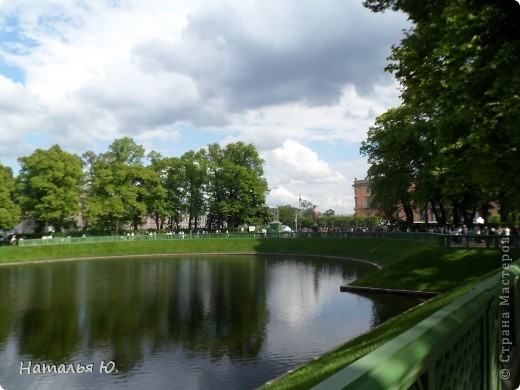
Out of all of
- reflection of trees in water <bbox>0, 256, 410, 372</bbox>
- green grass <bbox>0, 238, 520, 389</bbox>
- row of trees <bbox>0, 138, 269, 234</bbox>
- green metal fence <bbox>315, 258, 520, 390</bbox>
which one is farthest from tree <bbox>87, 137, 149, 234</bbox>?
green metal fence <bbox>315, 258, 520, 390</bbox>

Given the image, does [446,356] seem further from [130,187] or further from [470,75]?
[130,187]

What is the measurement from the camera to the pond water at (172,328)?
1528 cm

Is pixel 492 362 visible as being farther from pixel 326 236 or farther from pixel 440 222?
pixel 326 236

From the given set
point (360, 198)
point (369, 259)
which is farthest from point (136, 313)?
point (360, 198)

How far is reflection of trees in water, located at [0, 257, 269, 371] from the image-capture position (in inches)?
722

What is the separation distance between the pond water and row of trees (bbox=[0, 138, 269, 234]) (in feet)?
120

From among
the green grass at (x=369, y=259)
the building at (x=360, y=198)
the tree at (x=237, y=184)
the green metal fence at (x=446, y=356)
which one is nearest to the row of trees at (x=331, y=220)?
the building at (x=360, y=198)

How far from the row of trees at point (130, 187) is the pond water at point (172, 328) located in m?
36.6

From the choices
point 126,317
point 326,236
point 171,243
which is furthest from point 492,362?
point 171,243

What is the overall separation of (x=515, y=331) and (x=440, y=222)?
5177cm

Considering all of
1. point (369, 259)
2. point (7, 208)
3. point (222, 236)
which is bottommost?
point (369, 259)

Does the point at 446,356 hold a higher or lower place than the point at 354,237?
higher

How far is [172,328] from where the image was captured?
69.5 feet

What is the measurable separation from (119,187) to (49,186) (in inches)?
474
